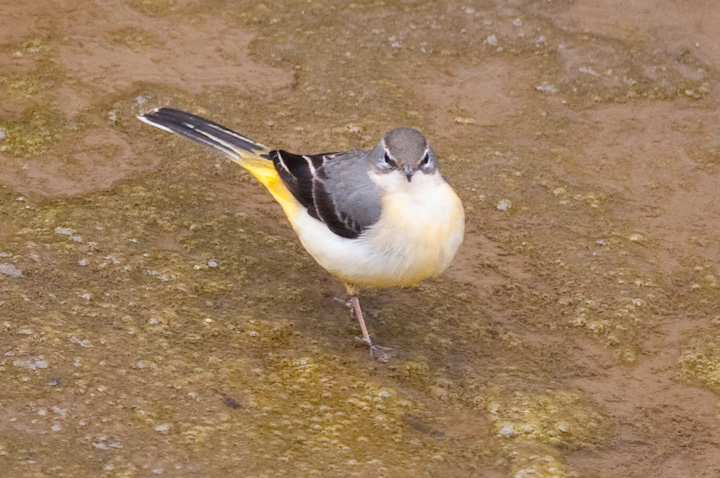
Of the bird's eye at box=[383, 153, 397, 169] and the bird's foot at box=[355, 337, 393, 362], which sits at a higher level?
the bird's eye at box=[383, 153, 397, 169]

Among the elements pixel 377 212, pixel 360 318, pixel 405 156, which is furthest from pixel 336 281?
pixel 405 156

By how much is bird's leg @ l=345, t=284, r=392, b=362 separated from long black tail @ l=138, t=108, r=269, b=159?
1.11m

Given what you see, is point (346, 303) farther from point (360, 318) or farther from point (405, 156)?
point (405, 156)

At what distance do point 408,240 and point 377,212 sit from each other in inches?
11.1

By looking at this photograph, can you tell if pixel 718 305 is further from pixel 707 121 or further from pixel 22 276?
pixel 22 276

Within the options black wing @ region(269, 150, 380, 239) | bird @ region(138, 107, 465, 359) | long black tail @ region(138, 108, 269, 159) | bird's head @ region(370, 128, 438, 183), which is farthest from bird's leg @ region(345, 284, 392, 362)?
long black tail @ region(138, 108, 269, 159)

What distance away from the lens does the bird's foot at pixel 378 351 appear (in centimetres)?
622

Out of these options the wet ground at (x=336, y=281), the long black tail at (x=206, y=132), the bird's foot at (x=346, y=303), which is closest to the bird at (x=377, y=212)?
the bird's foot at (x=346, y=303)

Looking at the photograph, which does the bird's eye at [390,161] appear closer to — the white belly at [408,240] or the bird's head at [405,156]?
the bird's head at [405,156]

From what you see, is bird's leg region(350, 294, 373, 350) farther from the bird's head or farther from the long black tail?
the long black tail

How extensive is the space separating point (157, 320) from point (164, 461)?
1319 mm

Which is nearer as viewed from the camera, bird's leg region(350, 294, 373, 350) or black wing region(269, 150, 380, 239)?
black wing region(269, 150, 380, 239)

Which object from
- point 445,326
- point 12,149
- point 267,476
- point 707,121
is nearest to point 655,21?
point 707,121

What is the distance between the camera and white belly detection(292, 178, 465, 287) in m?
5.78
